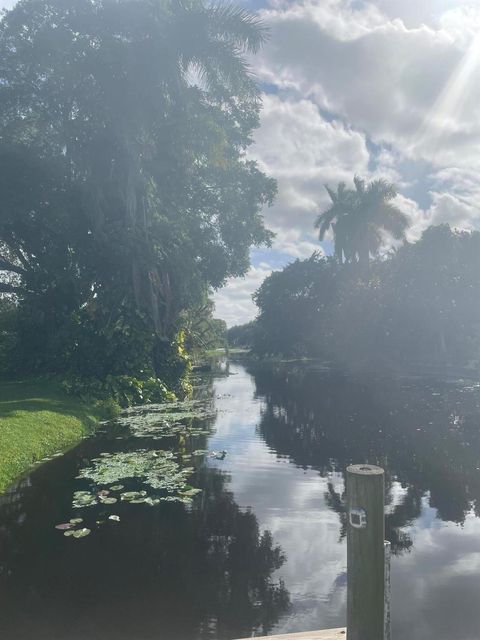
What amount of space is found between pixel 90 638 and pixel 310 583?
2.88 metres

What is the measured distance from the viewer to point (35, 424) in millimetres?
14609

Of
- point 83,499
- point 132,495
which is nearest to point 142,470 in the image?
point 132,495

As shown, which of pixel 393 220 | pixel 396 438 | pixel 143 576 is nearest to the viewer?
pixel 143 576

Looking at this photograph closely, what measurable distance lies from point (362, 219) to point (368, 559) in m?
65.2

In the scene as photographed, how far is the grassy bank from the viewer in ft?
38.3

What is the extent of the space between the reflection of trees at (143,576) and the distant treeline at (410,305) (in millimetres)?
51618

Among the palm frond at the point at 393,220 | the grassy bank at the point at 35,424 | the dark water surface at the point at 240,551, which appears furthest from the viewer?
the palm frond at the point at 393,220

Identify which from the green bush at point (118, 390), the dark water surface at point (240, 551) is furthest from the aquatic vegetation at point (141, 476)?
the green bush at point (118, 390)

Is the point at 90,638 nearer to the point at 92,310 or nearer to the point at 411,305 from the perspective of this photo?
the point at 92,310

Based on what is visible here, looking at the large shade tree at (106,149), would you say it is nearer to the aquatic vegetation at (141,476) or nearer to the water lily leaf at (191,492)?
the aquatic vegetation at (141,476)

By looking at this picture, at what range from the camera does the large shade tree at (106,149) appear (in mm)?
25141

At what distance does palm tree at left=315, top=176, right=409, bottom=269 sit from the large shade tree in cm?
4027

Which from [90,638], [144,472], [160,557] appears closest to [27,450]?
[144,472]

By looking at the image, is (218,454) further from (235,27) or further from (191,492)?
(235,27)
